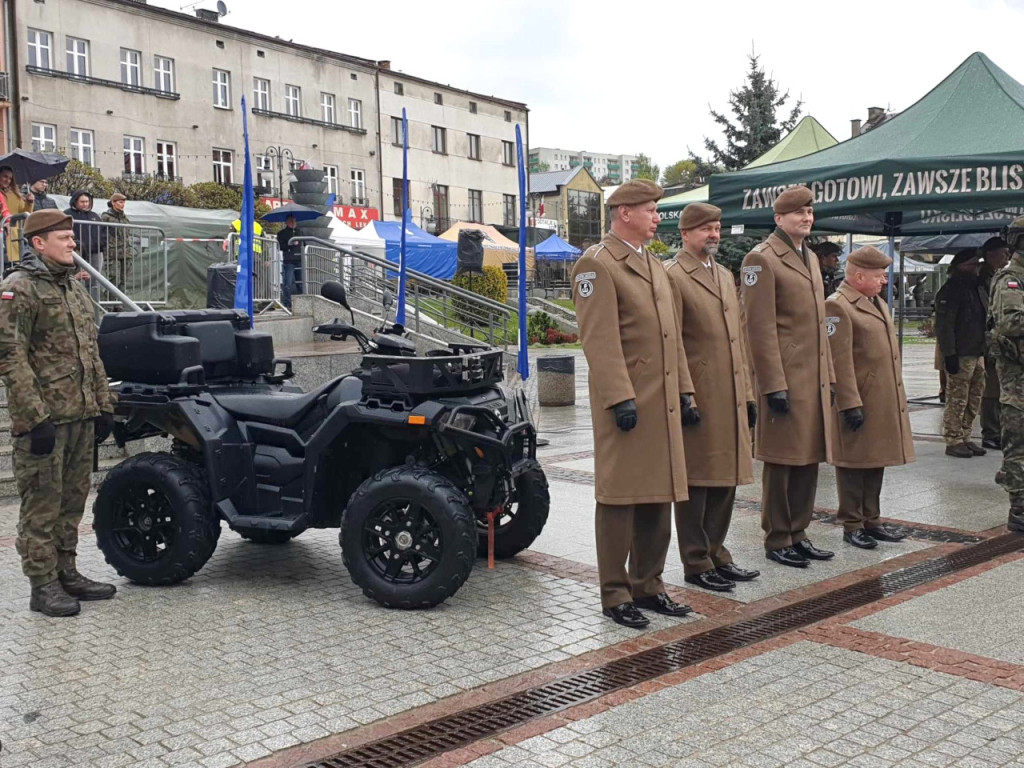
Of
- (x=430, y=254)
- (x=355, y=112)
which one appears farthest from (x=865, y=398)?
(x=355, y=112)

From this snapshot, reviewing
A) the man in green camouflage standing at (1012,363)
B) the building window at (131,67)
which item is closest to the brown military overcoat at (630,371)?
the man in green camouflage standing at (1012,363)

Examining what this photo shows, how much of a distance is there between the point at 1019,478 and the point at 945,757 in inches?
167

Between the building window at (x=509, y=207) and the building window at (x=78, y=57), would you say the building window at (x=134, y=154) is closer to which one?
the building window at (x=78, y=57)

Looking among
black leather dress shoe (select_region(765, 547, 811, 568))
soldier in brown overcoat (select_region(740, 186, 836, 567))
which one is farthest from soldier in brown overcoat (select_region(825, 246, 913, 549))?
black leather dress shoe (select_region(765, 547, 811, 568))

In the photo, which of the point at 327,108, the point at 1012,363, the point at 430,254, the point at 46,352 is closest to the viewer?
the point at 46,352

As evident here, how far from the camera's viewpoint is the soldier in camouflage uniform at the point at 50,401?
563 cm

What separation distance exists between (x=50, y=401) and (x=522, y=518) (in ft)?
8.87

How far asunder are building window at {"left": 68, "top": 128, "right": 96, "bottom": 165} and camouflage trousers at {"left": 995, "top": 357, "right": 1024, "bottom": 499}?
33991 mm

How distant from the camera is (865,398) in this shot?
714cm

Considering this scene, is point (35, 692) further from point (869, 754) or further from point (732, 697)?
point (869, 754)

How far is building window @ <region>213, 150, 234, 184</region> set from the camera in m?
41.5

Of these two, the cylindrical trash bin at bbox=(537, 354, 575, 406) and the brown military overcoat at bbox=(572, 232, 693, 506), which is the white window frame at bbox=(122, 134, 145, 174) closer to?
the cylindrical trash bin at bbox=(537, 354, 575, 406)

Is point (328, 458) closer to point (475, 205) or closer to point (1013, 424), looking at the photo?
point (1013, 424)

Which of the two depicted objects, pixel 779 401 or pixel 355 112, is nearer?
pixel 779 401
